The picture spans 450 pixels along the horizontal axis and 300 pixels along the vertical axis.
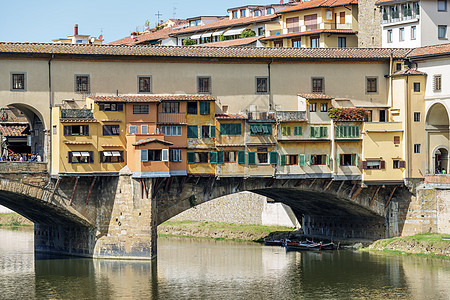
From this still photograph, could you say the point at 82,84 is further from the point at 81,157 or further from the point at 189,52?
the point at 189,52

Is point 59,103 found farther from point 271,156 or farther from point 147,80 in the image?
point 271,156

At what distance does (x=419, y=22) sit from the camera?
84.1 meters

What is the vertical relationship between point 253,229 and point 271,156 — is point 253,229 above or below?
below

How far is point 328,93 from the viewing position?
231 ft

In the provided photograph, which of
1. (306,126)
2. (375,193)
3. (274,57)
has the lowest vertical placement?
(375,193)

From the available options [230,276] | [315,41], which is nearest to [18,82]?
[230,276]

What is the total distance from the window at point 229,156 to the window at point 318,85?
7.31 metres

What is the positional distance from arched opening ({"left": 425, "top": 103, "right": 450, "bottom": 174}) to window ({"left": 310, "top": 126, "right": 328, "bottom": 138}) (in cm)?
728

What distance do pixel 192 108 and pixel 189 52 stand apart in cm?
376

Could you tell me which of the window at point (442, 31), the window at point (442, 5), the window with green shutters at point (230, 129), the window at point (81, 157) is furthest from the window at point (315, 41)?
the window at point (81, 157)

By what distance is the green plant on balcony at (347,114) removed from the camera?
6900 centimetres

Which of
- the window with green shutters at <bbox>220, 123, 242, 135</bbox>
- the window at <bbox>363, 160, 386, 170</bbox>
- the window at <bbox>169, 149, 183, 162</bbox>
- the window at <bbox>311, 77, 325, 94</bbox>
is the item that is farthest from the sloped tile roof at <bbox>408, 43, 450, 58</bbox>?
the window at <bbox>169, 149, 183, 162</bbox>

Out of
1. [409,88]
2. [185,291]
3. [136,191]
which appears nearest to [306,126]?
[409,88]

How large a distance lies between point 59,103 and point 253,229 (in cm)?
2273
